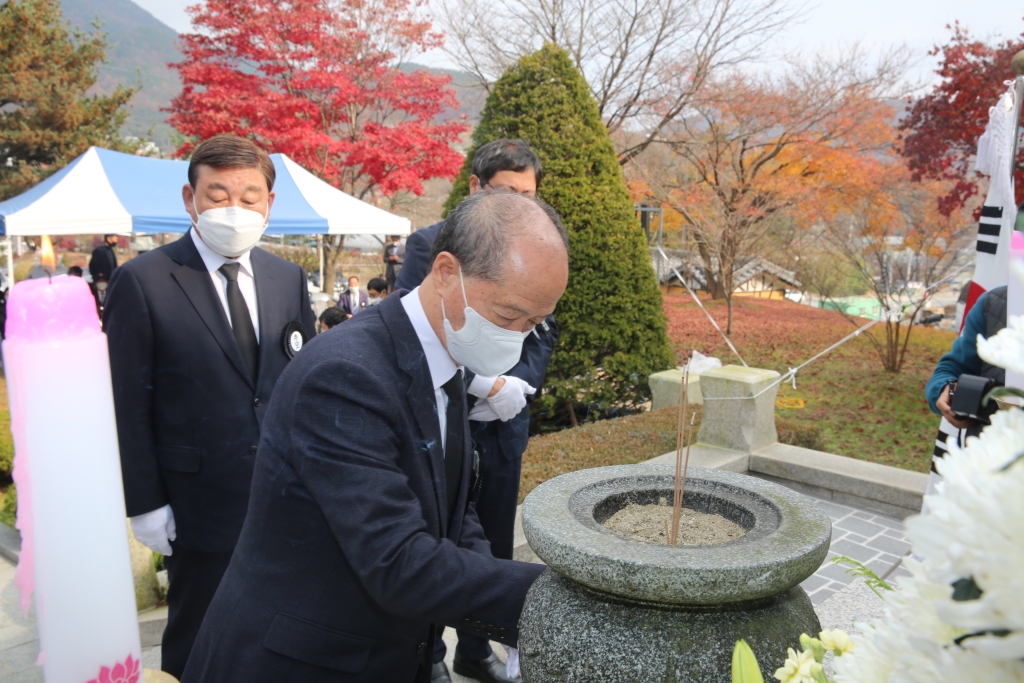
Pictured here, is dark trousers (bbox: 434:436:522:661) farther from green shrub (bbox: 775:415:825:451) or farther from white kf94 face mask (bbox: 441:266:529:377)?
green shrub (bbox: 775:415:825:451)

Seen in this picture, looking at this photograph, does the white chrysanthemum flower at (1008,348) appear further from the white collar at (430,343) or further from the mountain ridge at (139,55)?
the mountain ridge at (139,55)

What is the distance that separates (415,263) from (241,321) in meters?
0.74

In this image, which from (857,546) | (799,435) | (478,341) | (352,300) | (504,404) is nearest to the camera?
(478,341)

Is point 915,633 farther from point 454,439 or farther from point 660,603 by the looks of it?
point 454,439

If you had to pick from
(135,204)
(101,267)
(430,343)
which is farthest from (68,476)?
(101,267)

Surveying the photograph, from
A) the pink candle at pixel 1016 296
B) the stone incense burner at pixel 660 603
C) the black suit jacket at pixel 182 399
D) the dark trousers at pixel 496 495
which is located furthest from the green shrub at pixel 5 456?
the pink candle at pixel 1016 296

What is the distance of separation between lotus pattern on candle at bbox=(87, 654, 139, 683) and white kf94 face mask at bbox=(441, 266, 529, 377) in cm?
99

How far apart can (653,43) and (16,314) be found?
14.9 meters

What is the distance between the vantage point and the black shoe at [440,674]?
10.2 ft

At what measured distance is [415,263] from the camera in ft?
9.50

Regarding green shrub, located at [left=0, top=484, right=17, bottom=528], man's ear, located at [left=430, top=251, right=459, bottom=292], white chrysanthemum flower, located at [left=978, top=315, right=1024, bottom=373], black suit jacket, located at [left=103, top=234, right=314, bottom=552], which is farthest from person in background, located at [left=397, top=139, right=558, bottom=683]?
green shrub, located at [left=0, top=484, right=17, bottom=528]

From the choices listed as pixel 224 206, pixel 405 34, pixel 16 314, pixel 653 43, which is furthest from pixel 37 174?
pixel 16 314

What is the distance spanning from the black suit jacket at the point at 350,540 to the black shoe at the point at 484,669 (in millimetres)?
1616

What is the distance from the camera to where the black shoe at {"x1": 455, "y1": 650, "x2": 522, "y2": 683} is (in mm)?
3156
